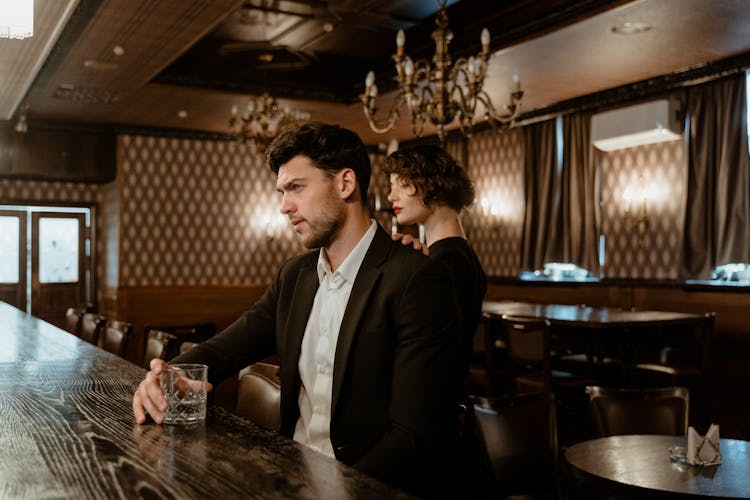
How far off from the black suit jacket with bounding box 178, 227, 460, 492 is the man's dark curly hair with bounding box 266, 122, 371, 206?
21cm

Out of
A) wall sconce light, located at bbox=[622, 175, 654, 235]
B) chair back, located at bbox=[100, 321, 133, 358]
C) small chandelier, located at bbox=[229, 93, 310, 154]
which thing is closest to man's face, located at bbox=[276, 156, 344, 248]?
chair back, located at bbox=[100, 321, 133, 358]

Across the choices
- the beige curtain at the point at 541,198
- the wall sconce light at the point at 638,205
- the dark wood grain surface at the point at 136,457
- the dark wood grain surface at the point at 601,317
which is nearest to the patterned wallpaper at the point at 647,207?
the wall sconce light at the point at 638,205

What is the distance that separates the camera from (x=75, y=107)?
9008mm

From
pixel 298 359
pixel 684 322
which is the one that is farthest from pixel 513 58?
pixel 298 359

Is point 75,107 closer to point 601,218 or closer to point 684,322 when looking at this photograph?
point 601,218

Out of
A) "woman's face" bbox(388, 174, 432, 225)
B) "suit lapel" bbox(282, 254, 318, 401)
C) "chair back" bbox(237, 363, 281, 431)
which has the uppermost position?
"woman's face" bbox(388, 174, 432, 225)

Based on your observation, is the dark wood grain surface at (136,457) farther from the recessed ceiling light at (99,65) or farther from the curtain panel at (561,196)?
the curtain panel at (561,196)

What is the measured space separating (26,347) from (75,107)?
6649 millimetres

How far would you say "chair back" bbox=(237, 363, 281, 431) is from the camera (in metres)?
2.02

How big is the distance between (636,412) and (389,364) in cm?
163

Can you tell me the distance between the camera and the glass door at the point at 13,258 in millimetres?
10039

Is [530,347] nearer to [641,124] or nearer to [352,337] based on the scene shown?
[352,337]

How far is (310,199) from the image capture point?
1856mm

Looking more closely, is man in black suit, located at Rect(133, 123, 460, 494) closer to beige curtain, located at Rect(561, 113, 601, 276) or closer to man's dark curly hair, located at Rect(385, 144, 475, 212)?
man's dark curly hair, located at Rect(385, 144, 475, 212)
